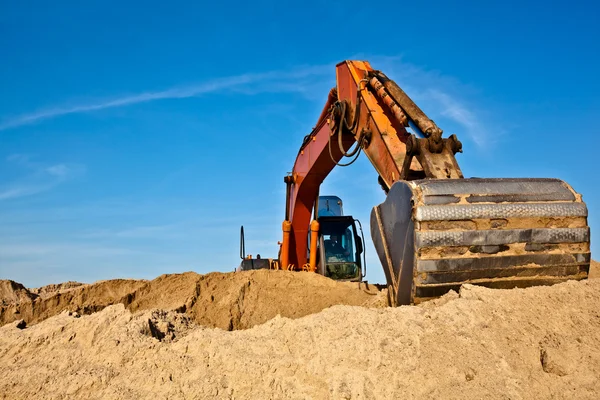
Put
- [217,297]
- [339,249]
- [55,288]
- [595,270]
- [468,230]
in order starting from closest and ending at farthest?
1. [468,230]
2. [217,297]
3. [595,270]
4. [339,249]
5. [55,288]

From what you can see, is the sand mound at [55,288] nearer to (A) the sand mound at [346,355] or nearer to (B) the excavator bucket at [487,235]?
(A) the sand mound at [346,355]

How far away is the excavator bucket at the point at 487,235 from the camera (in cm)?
449

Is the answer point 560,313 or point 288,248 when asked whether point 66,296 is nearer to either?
point 288,248

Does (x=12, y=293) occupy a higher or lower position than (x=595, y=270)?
higher

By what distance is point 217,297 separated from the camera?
29.8ft

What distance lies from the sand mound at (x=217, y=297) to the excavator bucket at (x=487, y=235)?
165 inches

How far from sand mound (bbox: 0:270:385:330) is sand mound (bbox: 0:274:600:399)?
458 cm

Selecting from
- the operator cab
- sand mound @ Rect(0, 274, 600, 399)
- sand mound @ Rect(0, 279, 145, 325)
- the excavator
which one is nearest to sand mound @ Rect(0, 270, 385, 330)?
sand mound @ Rect(0, 279, 145, 325)

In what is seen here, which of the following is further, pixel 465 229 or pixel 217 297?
pixel 217 297

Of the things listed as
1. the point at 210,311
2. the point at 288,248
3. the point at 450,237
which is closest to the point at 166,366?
the point at 450,237

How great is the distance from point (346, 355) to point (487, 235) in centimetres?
186

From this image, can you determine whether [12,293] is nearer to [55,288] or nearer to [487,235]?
[55,288]

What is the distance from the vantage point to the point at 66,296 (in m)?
9.71

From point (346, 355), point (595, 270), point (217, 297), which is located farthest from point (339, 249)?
point (346, 355)
